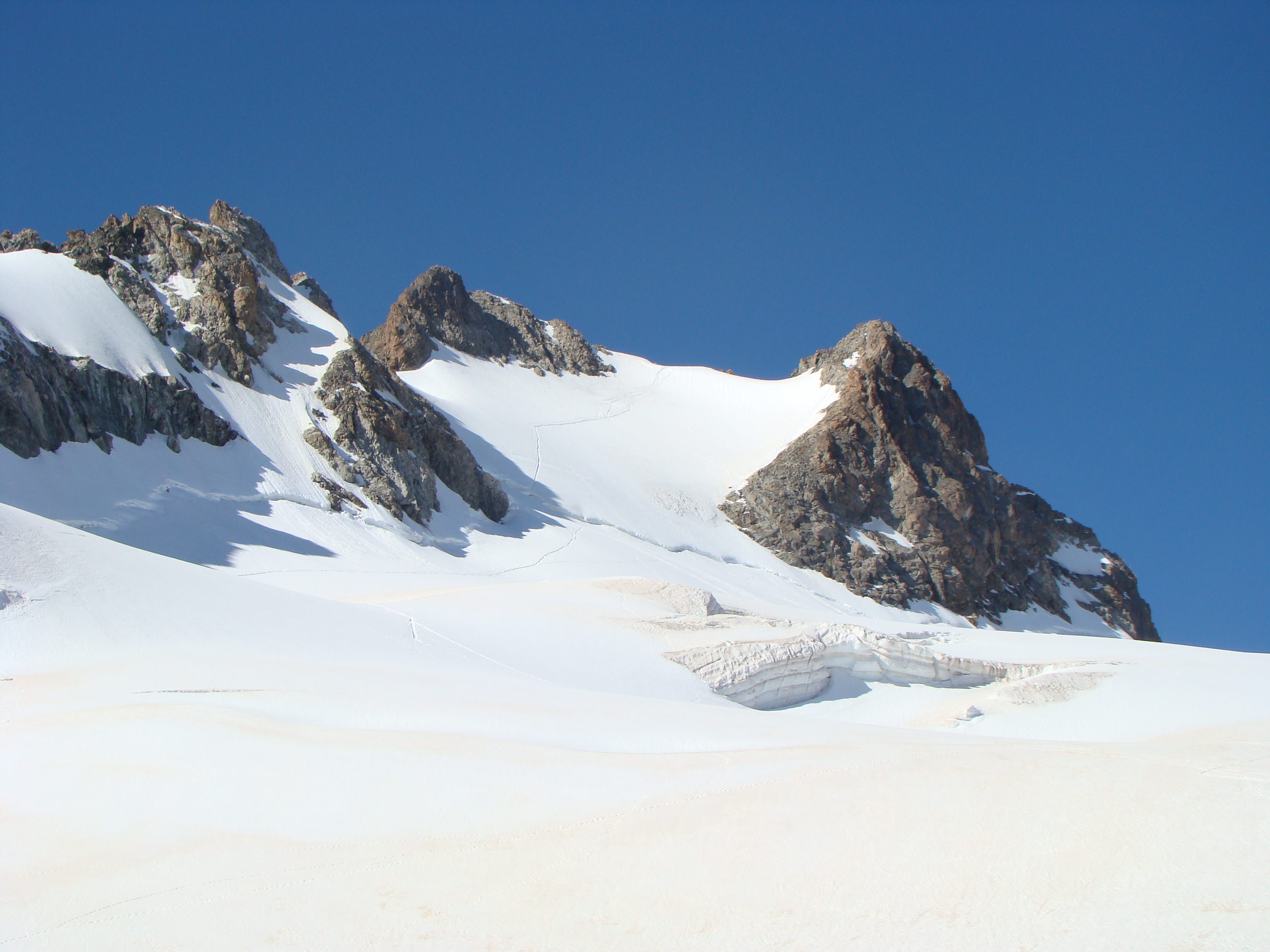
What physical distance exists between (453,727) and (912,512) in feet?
133

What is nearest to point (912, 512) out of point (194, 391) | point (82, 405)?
point (194, 391)

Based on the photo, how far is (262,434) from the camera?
27.7m

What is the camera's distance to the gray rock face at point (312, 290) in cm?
4344

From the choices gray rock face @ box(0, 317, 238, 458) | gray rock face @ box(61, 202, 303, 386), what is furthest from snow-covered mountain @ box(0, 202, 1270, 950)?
gray rock face @ box(61, 202, 303, 386)

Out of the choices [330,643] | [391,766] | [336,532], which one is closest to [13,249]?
[336,532]

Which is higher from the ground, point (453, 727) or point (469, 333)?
point (469, 333)

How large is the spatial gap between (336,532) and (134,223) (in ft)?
58.0

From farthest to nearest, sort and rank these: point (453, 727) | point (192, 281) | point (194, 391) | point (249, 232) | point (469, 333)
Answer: point (469, 333)
point (249, 232)
point (192, 281)
point (194, 391)
point (453, 727)

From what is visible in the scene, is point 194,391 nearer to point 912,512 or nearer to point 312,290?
point 312,290

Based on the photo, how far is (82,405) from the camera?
22.8 m

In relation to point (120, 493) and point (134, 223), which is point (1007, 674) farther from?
point (134, 223)

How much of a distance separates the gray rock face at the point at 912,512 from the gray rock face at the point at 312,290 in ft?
71.3

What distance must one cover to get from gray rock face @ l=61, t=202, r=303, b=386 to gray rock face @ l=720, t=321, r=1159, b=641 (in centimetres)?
2136

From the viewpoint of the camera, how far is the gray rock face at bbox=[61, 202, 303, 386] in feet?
93.3
